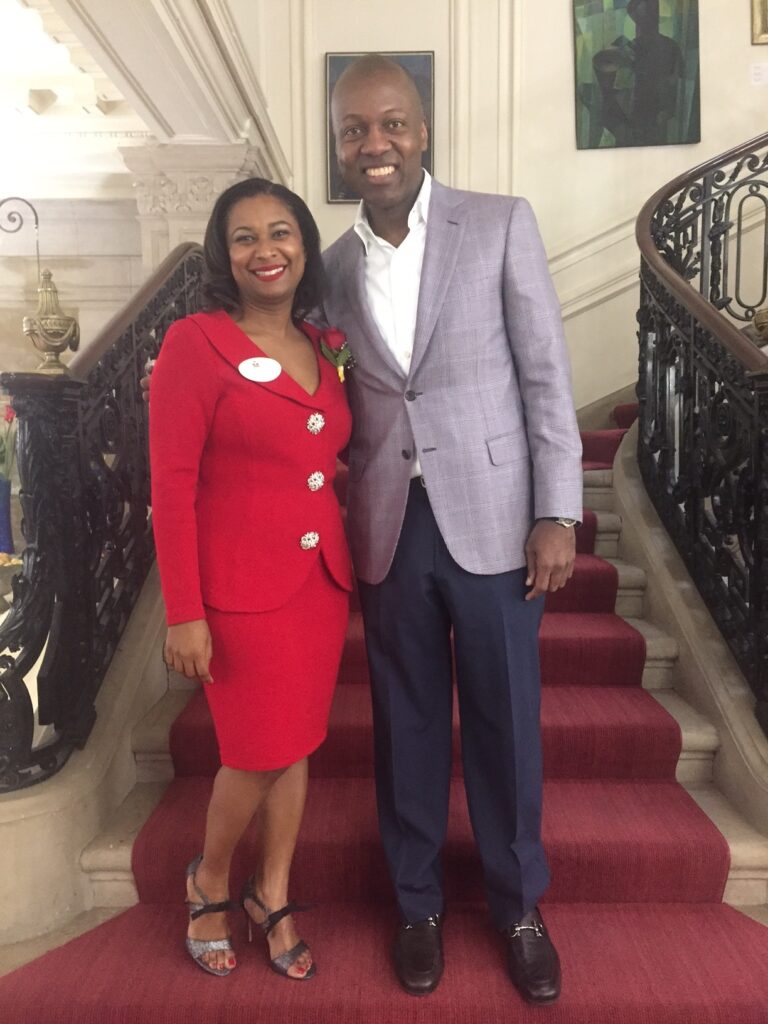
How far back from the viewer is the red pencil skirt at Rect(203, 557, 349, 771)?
A: 1438 mm

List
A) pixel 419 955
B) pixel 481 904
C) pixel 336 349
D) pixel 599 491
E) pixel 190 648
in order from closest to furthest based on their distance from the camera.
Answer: pixel 190 648
pixel 336 349
pixel 419 955
pixel 481 904
pixel 599 491

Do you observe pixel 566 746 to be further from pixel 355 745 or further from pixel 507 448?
pixel 507 448

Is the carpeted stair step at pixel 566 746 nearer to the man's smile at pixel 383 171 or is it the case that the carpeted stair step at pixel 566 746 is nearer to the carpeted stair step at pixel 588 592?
the carpeted stair step at pixel 588 592

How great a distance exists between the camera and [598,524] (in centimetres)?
312

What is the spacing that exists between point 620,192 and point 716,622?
3.64 meters

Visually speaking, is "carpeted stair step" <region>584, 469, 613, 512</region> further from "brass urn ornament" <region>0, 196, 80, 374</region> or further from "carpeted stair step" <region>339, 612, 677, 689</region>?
"brass urn ornament" <region>0, 196, 80, 374</region>

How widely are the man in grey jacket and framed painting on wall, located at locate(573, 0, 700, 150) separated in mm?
4079

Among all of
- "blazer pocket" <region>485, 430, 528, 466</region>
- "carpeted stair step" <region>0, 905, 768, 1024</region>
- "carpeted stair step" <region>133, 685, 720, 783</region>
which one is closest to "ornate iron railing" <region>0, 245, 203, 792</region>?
"carpeted stair step" <region>133, 685, 720, 783</region>

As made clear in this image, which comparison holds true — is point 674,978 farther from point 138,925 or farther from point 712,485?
point 712,485

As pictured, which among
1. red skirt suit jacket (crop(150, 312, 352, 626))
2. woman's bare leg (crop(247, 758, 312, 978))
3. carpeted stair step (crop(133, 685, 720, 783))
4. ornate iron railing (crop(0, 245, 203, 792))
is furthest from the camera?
carpeted stair step (crop(133, 685, 720, 783))

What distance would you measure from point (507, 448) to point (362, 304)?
1.38 feet

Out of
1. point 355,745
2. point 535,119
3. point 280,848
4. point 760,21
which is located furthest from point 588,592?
point 760,21

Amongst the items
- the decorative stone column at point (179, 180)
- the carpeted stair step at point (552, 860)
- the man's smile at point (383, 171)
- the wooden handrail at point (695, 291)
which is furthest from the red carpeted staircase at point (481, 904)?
the decorative stone column at point (179, 180)

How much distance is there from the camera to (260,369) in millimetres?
1396
